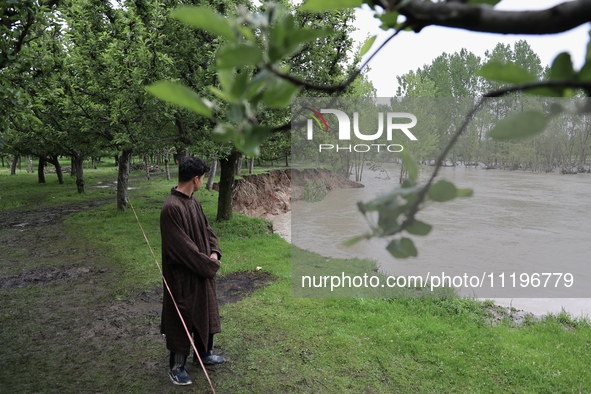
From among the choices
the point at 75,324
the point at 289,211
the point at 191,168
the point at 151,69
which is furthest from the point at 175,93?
the point at 289,211

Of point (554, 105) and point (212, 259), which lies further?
point (212, 259)

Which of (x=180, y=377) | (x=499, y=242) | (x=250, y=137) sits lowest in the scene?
(x=499, y=242)

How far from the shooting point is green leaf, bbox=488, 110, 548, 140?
0.50 m

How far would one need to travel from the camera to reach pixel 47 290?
23.4 feet

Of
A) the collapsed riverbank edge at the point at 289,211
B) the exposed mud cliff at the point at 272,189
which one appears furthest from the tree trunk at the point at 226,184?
the exposed mud cliff at the point at 272,189

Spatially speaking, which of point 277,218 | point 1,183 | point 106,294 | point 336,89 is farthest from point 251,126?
point 1,183

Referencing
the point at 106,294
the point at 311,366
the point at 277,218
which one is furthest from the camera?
the point at 277,218

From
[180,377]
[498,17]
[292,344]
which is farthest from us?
[292,344]

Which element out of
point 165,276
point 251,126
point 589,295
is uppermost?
point 251,126

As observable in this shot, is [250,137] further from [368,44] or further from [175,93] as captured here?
[368,44]

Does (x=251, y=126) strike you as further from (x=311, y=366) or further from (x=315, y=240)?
(x=315, y=240)

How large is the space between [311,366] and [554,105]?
4631mm

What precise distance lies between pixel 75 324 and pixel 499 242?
41.9 feet

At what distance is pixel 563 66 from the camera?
0.58 meters
